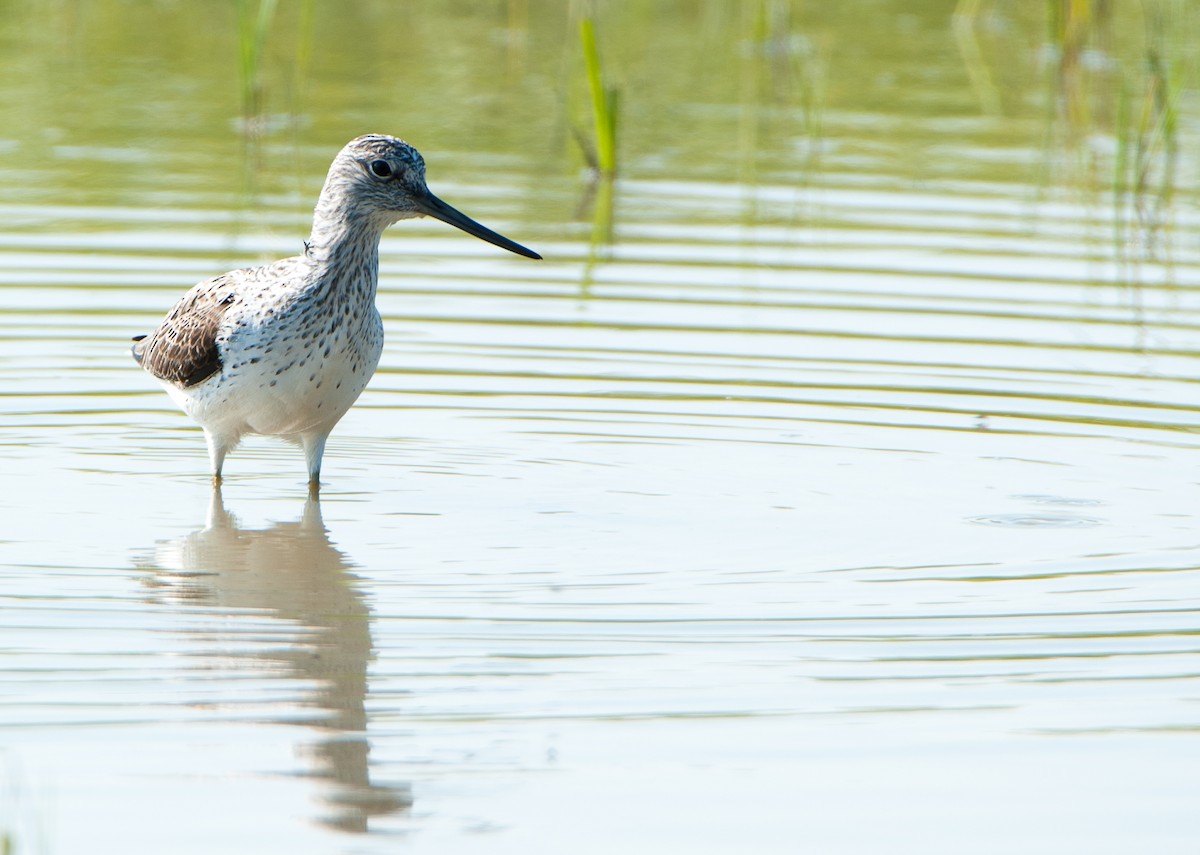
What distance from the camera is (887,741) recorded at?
5316 millimetres

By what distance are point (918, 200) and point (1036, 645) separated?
756 cm

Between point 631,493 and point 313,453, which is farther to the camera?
point 313,453

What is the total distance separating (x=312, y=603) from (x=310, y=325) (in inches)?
54.2

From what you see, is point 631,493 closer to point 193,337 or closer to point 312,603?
point 312,603

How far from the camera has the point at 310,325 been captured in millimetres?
7613

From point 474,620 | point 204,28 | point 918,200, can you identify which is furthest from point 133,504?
point 204,28

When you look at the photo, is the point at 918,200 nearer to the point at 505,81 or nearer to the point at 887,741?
the point at 505,81

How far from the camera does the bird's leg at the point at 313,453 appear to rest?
26.5 feet

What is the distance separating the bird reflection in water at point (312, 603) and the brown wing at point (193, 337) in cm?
55

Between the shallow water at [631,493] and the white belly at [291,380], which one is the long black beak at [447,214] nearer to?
the white belly at [291,380]

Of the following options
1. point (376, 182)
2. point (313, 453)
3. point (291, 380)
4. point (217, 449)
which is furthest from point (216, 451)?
point (376, 182)

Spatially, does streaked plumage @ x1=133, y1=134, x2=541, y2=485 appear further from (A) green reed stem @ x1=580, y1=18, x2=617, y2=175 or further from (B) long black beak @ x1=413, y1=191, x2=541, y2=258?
(A) green reed stem @ x1=580, y1=18, x2=617, y2=175

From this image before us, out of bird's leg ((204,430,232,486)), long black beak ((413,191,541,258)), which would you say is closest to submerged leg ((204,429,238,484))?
bird's leg ((204,430,232,486))

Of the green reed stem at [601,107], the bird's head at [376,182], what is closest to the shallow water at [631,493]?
the green reed stem at [601,107]
